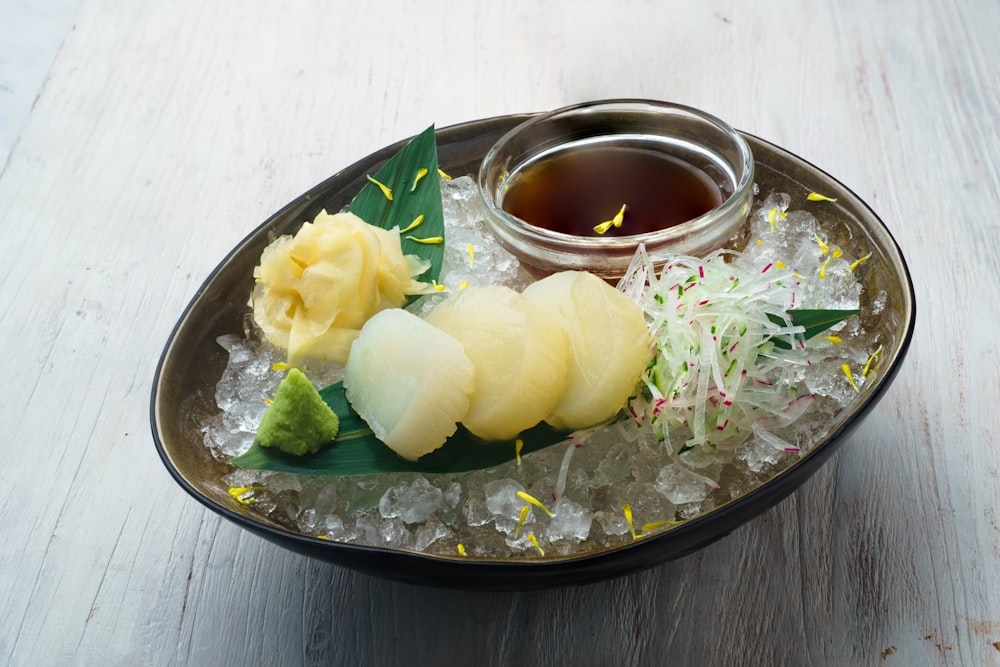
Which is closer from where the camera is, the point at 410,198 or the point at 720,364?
the point at 720,364

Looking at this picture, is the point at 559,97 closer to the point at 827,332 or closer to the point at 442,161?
the point at 442,161

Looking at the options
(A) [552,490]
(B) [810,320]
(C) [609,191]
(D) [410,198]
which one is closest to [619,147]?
(C) [609,191]

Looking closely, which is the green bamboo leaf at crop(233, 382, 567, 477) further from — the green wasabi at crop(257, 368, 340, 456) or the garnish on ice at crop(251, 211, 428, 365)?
→ the garnish on ice at crop(251, 211, 428, 365)

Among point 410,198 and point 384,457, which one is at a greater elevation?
point 410,198

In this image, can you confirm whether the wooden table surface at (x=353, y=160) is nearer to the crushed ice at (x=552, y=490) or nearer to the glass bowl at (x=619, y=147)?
the crushed ice at (x=552, y=490)

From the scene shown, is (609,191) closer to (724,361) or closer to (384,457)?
(724,361)

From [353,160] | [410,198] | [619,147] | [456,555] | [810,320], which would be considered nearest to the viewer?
[456,555]

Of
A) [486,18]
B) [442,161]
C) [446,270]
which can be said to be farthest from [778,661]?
[486,18]
